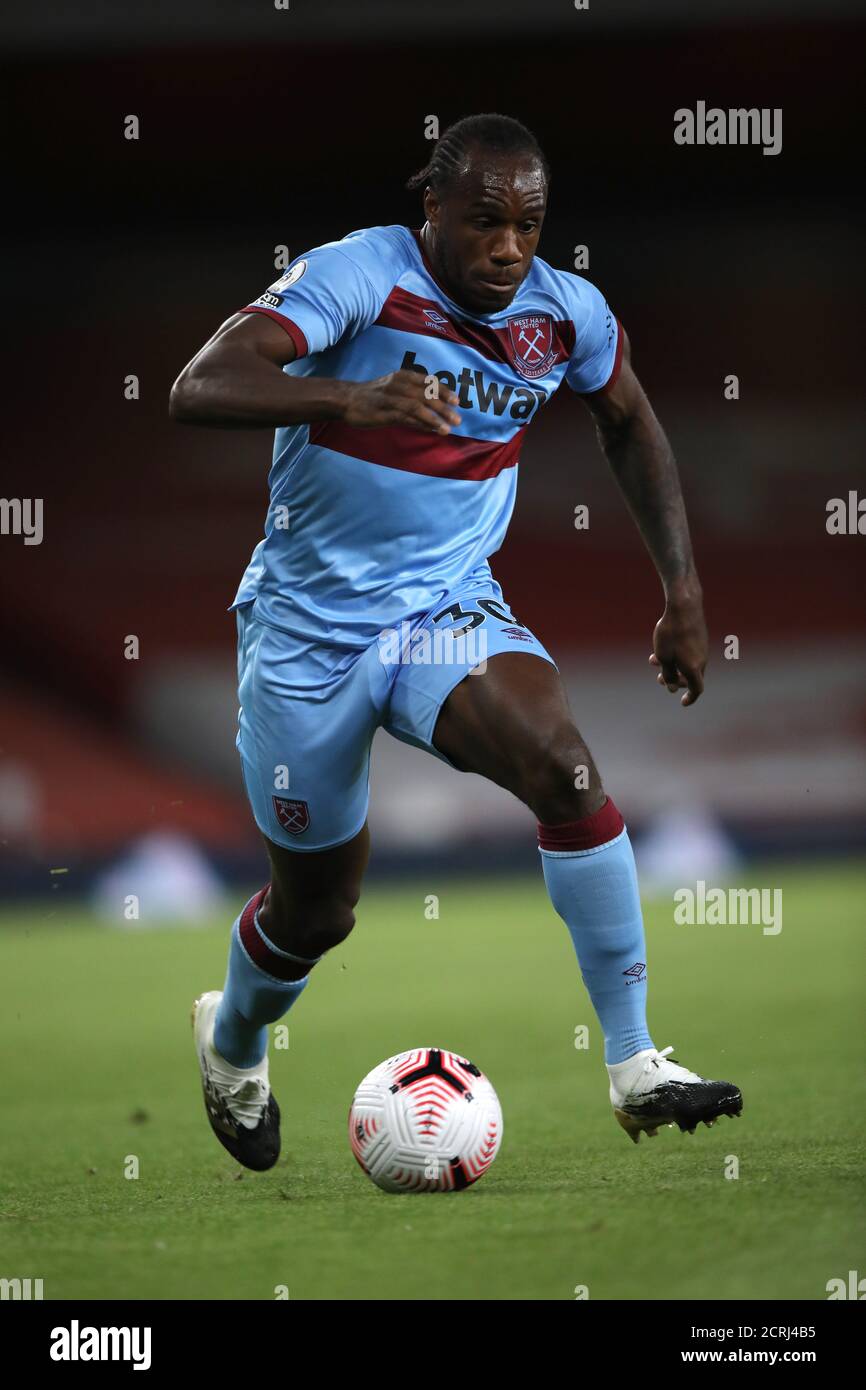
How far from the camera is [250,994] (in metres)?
4.09

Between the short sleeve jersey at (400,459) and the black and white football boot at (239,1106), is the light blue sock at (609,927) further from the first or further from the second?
the black and white football boot at (239,1106)

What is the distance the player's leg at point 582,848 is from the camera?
3.27 metres

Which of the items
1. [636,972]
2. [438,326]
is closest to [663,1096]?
[636,972]

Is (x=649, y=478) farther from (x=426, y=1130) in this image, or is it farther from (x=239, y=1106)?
(x=239, y=1106)

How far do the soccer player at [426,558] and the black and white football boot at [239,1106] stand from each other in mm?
11

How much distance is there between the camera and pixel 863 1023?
19.8ft

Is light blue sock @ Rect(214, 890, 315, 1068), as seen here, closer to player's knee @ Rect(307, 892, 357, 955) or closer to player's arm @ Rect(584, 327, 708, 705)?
player's knee @ Rect(307, 892, 357, 955)

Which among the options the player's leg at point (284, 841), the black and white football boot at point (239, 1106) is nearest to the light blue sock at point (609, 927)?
the player's leg at point (284, 841)

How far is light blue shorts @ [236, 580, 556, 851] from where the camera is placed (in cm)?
347

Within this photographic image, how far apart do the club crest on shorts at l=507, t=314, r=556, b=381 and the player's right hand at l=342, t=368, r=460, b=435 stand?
73 cm

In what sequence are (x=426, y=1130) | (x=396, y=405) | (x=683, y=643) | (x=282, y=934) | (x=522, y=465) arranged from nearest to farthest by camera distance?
(x=396, y=405) < (x=426, y=1130) < (x=683, y=643) < (x=282, y=934) < (x=522, y=465)

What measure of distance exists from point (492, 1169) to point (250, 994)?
2.44ft

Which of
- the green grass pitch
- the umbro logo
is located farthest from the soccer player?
the green grass pitch

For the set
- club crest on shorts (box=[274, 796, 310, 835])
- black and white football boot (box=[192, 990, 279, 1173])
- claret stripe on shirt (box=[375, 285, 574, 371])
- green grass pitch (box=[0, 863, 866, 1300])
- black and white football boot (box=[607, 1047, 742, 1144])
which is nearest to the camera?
green grass pitch (box=[0, 863, 866, 1300])
